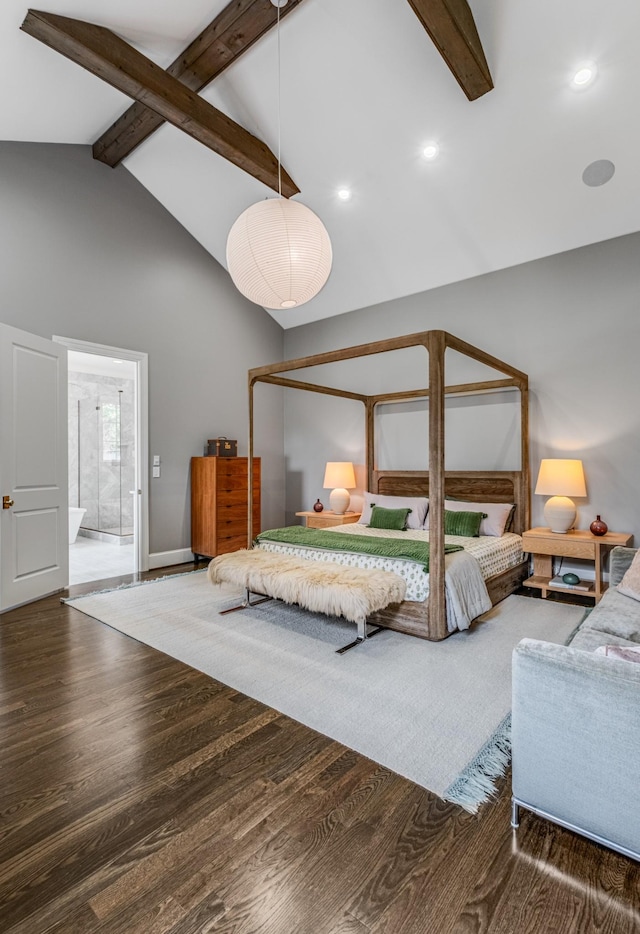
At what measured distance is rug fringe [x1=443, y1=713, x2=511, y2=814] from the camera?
170 centimetres

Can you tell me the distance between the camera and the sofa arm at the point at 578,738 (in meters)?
1.34

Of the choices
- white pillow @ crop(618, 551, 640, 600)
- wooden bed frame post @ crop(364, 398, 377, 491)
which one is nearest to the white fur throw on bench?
white pillow @ crop(618, 551, 640, 600)

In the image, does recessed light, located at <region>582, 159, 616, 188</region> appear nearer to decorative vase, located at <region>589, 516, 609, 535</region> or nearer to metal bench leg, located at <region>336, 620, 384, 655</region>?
decorative vase, located at <region>589, 516, 609, 535</region>

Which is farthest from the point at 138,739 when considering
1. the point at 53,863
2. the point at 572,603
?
the point at 572,603

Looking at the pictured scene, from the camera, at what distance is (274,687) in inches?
100

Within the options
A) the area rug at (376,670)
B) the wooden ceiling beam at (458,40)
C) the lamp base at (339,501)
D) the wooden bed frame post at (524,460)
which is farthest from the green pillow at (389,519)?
the wooden ceiling beam at (458,40)

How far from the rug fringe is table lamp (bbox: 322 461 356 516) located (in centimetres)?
382

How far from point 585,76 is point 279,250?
2.54 m

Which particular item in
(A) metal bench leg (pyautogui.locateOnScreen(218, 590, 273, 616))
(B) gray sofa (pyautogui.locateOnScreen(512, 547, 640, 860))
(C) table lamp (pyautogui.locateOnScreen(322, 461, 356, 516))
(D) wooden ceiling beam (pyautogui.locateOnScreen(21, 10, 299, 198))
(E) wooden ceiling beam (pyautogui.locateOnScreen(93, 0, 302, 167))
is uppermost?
(E) wooden ceiling beam (pyautogui.locateOnScreen(93, 0, 302, 167))

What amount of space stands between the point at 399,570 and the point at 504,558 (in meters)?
1.32

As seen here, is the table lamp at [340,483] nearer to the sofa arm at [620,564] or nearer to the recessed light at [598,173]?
the sofa arm at [620,564]

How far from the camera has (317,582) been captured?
3129 millimetres

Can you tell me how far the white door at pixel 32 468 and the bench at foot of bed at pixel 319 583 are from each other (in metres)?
1.65

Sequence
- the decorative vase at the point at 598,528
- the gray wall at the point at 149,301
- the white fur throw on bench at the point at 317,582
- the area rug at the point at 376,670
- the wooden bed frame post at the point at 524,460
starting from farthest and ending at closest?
the wooden bed frame post at the point at 524,460, the gray wall at the point at 149,301, the decorative vase at the point at 598,528, the white fur throw on bench at the point at 317,582, the area rug at the point at 376,670
